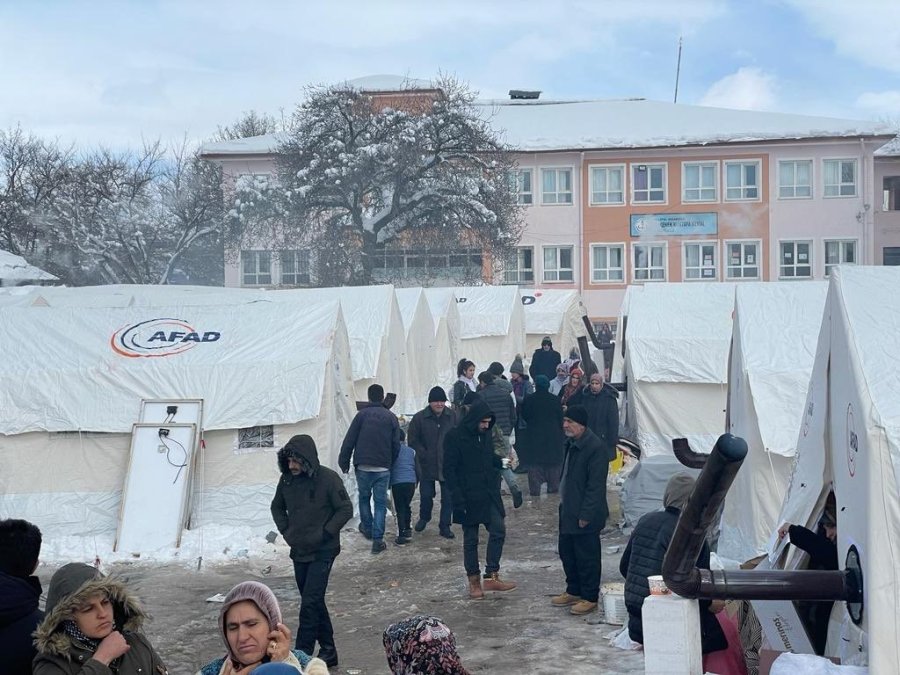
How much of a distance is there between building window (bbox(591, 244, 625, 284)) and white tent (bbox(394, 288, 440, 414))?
23.9 m

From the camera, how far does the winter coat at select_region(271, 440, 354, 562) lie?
8078mm

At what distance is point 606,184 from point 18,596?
149 feet

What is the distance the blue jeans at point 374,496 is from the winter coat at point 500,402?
3.04 m

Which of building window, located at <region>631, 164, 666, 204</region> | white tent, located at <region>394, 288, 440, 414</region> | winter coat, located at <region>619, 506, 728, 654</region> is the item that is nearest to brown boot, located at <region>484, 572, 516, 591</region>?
winter coat, located at <region>619, 506, 728, 654</region>

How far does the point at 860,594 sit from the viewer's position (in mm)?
4859

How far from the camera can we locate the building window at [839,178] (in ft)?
154

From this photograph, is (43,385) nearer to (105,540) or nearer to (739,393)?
(105,540)

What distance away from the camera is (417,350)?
2314 centimetres

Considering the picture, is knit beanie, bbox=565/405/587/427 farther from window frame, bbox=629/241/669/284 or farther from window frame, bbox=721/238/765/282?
window frame, bbox=721/238/765/282

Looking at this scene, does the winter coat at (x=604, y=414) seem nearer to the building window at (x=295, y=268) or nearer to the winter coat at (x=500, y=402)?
the winter coat at (x=500, y=402)

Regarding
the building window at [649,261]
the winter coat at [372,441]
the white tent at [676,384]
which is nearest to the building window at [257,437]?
the winter coat at [372,441]

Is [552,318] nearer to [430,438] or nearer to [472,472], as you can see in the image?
[430,438]

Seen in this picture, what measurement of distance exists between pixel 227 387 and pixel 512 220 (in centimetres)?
3216

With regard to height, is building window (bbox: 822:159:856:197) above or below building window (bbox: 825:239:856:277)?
above
